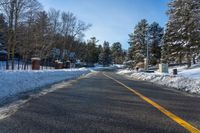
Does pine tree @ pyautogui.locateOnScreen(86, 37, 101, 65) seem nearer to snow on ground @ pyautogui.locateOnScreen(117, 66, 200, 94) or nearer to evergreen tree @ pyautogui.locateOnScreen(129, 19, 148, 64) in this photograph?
evergreen tree @ pyautogui.locateOnScreen(129, 19, 148, 64)

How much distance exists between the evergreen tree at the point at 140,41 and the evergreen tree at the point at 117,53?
97.4 m

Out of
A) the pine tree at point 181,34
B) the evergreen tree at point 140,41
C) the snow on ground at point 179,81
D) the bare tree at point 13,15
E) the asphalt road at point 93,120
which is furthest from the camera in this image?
the evergreen tree at point 140,41

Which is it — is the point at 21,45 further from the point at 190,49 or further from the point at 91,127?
the point at 91,127

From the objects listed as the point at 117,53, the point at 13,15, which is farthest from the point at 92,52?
the point at 13,15

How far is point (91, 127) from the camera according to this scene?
5012 millimetres

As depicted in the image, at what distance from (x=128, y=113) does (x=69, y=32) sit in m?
63.9

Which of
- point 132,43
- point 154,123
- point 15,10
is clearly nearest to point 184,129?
point 154,123

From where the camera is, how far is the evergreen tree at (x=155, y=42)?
86175 mm

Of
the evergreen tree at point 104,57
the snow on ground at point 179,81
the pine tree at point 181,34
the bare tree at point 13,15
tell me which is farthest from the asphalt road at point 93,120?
the evergreen tree at point 104,57

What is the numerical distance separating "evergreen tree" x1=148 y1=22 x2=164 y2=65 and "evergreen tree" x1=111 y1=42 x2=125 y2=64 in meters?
91.5

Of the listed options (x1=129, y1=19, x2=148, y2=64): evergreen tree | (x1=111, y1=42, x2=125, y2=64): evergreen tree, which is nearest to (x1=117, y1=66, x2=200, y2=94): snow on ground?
(x1=129, y1=19, x2=148, y2=64): evergreen tree

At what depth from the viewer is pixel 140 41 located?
82.4 m

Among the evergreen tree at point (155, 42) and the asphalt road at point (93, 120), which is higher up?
the evergreen tree at point (155, 42)

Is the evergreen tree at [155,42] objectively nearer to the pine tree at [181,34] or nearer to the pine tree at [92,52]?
the pine tree at [181,34]
